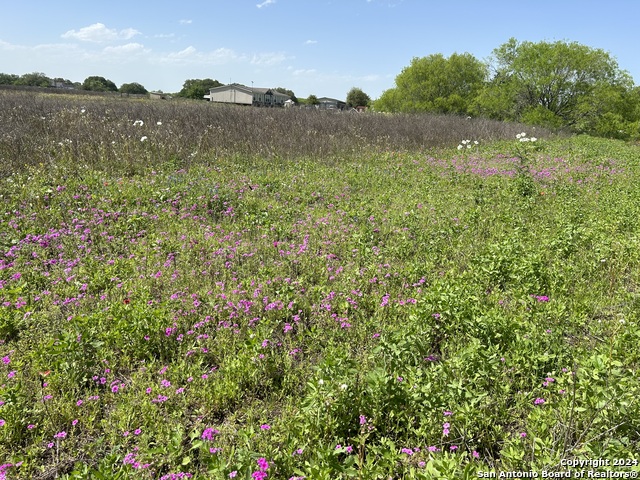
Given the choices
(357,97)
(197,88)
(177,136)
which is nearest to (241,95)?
(197,88)

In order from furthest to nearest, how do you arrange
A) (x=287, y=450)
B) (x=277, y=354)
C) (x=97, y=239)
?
(x=97, y=239) < (x=277, y=354) < (x=287, y=450)

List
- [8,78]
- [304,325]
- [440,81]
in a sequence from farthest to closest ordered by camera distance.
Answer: [8,78] < [440,81] < [304,325]

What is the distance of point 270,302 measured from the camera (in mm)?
4016

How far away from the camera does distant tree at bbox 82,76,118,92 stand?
81.2 meters

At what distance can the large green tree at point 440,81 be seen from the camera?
147 feet

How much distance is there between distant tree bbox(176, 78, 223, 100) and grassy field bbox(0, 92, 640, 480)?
254ft

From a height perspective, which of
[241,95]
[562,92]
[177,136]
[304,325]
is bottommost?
[304,325]

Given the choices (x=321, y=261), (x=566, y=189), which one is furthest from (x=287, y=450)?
(x=566, y=189)

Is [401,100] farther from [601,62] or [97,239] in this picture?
[97,239]

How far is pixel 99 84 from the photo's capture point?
279 ft

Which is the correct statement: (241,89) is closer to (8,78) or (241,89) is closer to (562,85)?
(8,78)

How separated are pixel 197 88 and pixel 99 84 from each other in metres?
22.0

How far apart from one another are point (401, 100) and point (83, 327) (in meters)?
49.0

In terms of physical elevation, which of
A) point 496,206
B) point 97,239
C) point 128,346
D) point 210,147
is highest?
point 210,147
